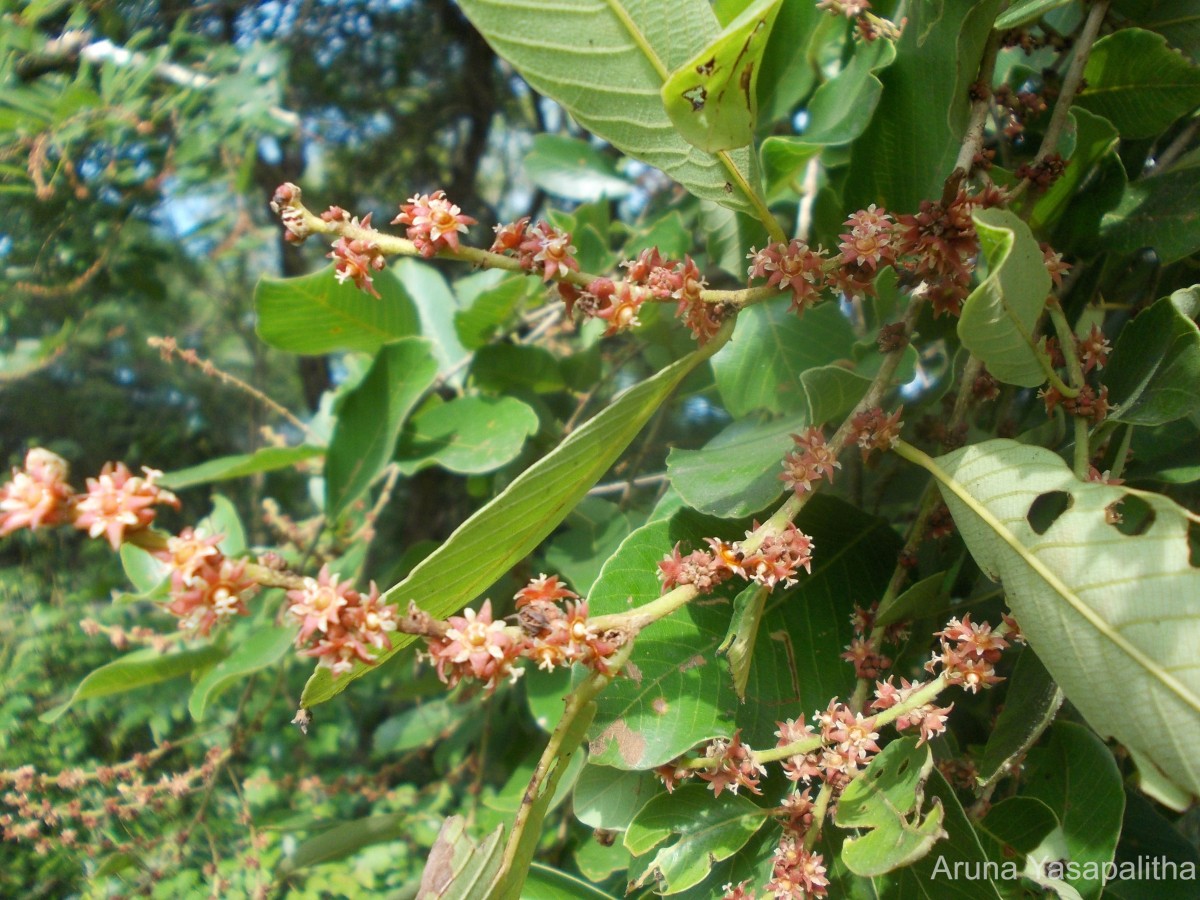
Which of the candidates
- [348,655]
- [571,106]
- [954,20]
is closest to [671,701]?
[348,655]

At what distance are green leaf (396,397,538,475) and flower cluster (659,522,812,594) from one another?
565mm

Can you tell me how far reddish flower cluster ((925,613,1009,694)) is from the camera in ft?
2.35

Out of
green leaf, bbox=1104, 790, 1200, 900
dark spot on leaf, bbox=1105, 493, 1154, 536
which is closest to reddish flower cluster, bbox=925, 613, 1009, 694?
dark spot on leaf, bbox=1105, 493, 1154, 536

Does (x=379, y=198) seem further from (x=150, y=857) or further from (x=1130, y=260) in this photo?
(x=1130, y=260)

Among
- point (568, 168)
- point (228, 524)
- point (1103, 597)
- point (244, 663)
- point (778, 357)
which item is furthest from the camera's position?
point (568, 168)

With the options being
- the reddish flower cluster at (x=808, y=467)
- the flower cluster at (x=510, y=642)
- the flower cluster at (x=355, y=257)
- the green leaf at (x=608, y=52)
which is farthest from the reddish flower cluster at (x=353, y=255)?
the reddish flower cluster at (x=808, y=467)

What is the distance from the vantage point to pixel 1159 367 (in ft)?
2.52

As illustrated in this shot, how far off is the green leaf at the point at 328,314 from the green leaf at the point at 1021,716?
94 cm

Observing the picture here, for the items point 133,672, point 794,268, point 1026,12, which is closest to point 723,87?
point 794,268

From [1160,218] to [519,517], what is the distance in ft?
2.40

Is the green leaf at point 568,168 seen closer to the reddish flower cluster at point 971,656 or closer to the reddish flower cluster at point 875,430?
the reddish flower cluster at point 875,430

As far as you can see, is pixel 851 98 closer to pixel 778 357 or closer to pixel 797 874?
pixel 778 357

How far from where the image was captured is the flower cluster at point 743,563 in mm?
690

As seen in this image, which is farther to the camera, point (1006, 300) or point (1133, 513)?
point (1133, 513)
